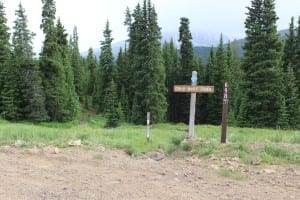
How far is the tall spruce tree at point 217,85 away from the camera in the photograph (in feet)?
153

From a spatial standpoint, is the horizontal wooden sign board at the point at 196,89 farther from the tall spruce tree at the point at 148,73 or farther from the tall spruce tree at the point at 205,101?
the tall spruce tree at the point at 205,101

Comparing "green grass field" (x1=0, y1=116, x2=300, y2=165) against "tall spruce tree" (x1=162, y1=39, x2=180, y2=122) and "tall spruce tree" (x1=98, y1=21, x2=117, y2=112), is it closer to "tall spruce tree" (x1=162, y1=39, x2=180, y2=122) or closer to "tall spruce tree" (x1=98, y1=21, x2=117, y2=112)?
"tall spruce tree" (x1=162, y1=39, x2=180, y2=122)

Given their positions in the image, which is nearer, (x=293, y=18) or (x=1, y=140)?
(x=1, y=140)

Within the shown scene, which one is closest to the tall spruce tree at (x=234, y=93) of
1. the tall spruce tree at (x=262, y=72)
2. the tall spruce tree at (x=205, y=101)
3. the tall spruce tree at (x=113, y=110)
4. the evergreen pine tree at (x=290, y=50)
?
the tall spruce tree at (x=205, y=101)

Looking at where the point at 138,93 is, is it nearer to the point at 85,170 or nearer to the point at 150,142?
the point at 150,142

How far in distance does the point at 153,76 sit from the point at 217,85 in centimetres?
1038

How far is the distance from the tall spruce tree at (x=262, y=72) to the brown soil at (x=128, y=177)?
25485mm

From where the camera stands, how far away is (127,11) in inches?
2464

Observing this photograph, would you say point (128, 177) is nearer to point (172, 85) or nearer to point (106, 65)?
point (172, 85)

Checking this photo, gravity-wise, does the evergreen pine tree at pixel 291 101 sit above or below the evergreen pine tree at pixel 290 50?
below

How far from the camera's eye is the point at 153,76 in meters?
42.9

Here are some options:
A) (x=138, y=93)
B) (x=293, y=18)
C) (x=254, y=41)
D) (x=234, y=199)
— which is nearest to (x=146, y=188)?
(x=234, y=199)

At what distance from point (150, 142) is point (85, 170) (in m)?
3.96

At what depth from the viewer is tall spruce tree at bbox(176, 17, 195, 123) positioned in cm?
5041
